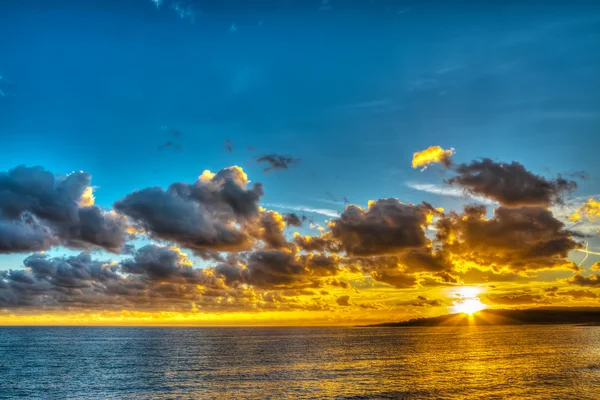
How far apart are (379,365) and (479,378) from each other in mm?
31126

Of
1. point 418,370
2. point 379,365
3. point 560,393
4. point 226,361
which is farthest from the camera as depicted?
point 226,361

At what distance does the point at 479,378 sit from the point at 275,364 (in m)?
51.0

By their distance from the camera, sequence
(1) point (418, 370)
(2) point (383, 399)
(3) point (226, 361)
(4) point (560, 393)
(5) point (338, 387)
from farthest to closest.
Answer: (3) point (226, 361)
(1) point (418, 370)
(5) point (338, 387)
(4) point (560, 393)
(2) point (383, 399)

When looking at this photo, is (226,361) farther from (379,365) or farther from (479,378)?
(479,378)

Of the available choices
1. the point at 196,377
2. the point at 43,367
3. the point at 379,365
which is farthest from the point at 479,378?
the point at 43,367

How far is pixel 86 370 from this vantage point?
370ft

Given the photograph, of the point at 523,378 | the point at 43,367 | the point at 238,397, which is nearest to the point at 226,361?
the point at 43,367

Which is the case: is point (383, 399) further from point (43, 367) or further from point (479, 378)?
point (43, 367)

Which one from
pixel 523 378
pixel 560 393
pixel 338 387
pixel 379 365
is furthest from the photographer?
pixel 379 365

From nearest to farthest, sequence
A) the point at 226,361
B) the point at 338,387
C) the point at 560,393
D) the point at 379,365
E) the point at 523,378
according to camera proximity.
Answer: the point at 560,393 < the point at 338,387 < the point at 523,378 < the point at 379,365 < the point at 226,361

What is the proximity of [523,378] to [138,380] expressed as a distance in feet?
258

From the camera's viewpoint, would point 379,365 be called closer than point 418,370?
No

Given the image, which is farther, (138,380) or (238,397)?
(138,380)

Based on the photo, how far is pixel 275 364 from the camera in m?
121
